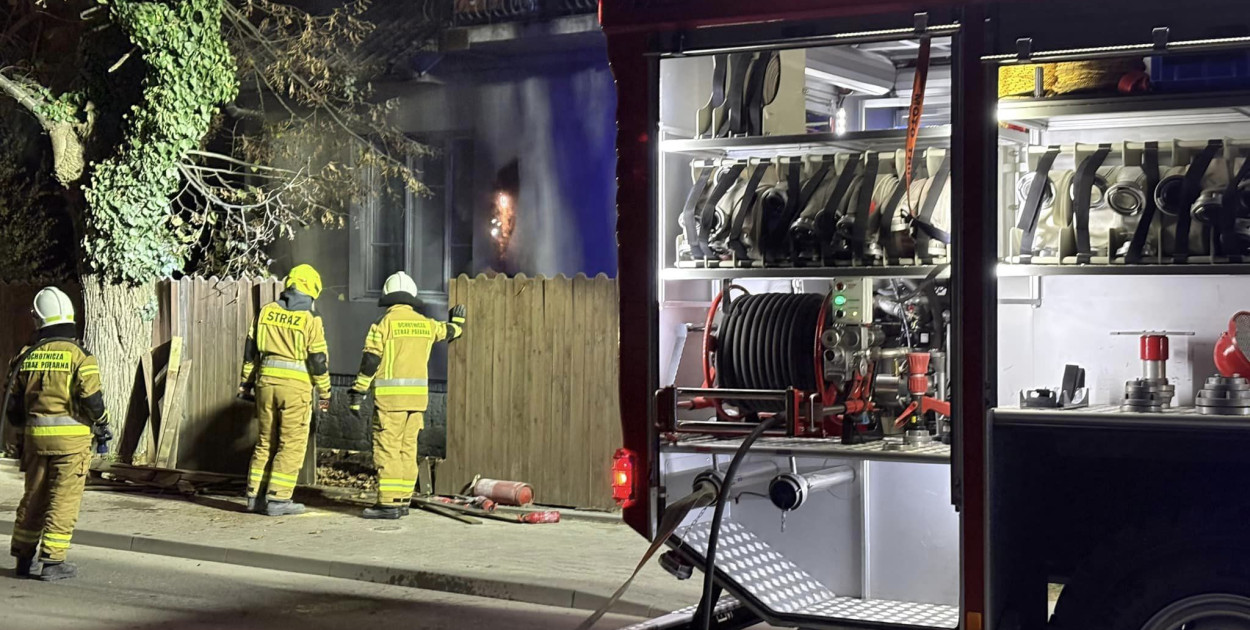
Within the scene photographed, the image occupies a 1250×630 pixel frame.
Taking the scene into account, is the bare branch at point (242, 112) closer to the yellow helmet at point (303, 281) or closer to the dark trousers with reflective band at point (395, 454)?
the yellow helmet at point (303, 281)

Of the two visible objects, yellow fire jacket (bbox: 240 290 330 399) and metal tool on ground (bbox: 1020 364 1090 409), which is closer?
metal tool on ground (bbox: 1020 364 1090 409)

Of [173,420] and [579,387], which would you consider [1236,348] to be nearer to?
[579,387]

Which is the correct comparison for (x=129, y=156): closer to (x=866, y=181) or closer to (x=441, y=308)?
(x=441, y=308)

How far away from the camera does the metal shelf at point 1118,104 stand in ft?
16.2

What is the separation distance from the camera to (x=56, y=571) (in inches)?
385

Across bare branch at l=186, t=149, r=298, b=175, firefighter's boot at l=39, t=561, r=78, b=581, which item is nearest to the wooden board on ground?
bare branch at l=186, t=149, r=298, b=175

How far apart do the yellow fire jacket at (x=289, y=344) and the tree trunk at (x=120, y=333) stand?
3833mm

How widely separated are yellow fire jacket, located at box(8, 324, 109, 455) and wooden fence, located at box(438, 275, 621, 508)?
3683 millimetres

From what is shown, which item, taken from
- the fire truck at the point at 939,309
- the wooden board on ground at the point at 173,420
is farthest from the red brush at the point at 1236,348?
the wooden board on ground at the point at 173,420

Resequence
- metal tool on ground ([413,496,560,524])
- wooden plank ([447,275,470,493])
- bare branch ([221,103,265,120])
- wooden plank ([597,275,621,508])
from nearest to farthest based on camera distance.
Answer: metal tool on ground ([413,496,560,524])
wooden plank ([597,275,621,508])
wooden plank ([447,275,470,493])
bare branch ([221,103,265,120])

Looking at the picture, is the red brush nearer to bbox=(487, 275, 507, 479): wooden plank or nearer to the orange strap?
the orange strap

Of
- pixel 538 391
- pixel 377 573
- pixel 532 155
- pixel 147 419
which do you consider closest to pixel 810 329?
pixel 377 573

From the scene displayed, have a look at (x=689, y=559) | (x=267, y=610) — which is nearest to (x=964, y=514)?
(x=689, y=559)

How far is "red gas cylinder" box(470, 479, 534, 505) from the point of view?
12.0 meters
